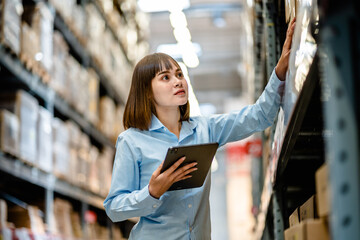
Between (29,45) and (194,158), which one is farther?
(29,45)

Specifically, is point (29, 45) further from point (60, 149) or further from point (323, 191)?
point (323, 191)

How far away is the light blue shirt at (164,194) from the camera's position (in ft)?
6.36

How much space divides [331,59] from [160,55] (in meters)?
1.39

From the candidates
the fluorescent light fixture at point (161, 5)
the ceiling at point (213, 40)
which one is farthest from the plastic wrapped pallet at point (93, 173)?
the ceiling at point (213, 40)

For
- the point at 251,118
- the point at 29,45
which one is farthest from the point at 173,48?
the point at 251,118

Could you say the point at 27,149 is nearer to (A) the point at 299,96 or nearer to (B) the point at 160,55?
(B) the point at 160,55

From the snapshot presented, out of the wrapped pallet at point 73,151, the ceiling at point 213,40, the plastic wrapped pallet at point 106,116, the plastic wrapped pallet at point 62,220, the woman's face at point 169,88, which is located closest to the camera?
the woman's face at point 169,88

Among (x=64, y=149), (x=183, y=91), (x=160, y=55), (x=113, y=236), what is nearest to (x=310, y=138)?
(x=183, y=91)

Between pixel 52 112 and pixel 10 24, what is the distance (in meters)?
1.22

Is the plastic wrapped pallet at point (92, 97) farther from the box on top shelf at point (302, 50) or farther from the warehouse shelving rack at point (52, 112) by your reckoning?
the box on top shelf at point (302, 50)

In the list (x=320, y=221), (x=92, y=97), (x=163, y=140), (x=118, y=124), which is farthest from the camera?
(x=118, y=124)

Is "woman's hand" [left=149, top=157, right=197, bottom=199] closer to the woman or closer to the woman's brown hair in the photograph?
the woman

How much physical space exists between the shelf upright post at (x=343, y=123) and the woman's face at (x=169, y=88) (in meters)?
1.25

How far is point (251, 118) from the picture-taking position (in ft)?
6.90
